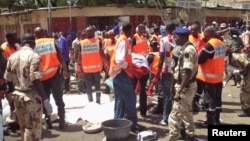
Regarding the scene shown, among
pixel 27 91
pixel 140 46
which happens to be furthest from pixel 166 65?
pixel 27 91

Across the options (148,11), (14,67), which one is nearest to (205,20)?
(148,11)

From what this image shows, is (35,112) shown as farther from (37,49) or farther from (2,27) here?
(2,27)

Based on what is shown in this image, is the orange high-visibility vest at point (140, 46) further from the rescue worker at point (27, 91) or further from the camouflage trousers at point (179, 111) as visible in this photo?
the rescue worker at point (27, 91)

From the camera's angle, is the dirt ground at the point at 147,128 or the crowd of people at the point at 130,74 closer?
the crowd of people at the point at 130,74

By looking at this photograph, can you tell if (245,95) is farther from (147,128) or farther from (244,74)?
(147,128)

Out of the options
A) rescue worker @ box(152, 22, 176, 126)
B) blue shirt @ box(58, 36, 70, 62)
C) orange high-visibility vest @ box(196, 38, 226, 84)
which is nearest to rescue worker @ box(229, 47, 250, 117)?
A: orange high-visibility vest @ box(196, 38, 226, 84)

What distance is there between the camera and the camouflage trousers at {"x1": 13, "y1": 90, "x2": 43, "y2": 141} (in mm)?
5109

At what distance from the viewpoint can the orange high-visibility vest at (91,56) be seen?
9008 mm

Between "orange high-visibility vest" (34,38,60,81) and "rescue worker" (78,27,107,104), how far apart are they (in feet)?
5.92

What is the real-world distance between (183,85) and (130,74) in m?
1.38

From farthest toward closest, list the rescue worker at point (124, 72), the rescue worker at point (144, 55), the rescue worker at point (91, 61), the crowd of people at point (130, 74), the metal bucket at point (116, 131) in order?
the rescue worker at point (91, 61) → the rescue worker at point (144, 55) → the rescue worker at point (124, 72) → the metal bucket at point (116, 131) → the crowd of people at point (130, 74)

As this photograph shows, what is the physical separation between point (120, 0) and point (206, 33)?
23394 millimetres

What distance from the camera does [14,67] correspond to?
204 inches

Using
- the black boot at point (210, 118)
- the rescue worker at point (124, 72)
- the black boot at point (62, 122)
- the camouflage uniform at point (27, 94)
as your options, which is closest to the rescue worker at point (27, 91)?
the camouflage uniform at point (27, 94)
